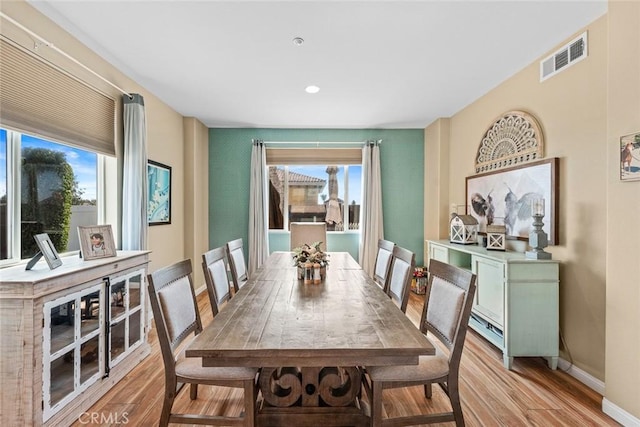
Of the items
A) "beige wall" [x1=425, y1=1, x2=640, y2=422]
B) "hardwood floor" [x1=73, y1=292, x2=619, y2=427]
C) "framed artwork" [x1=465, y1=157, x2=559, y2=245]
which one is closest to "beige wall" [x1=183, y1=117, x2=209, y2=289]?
"hardwood floor" [x1=73, y1=292, x2=619, y2=427]

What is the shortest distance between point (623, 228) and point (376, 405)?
1792 millimetres

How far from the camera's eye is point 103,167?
278 centimetres

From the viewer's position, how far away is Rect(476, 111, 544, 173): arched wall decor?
2.72m

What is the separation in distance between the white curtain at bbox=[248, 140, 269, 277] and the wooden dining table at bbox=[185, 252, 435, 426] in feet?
8.63

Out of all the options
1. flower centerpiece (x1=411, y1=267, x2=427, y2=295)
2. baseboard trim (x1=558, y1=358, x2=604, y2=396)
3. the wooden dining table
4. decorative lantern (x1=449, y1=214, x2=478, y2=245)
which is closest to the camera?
the wooden dining table

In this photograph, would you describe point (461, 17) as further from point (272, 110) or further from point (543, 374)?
point (543, 374)

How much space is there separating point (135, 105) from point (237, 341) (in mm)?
2653

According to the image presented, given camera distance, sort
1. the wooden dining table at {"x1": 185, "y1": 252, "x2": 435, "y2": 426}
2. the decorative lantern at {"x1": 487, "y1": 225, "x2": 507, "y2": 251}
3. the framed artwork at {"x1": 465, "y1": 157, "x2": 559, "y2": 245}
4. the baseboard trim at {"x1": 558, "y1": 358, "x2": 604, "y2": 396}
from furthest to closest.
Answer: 1. the decorative lantern at {"x1": 487, "y1": 225, "x2": 507, "y2": 251}
2. the framed artwork at {"x1": 465, "y1": 157, "x2": 559, "y2": 245}
3. the baseboard trim at {"x1": 558, "y1": 358, "x2": 604, "y2": 396}
4. the wooden dining table at {"x1": 185, "y1": 252, "x2": 435, "y2": 426}

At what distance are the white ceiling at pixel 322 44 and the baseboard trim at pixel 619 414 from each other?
102 inches

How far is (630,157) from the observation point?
177cm

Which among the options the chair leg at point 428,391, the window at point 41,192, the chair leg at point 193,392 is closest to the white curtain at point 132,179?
the window at point 41,192

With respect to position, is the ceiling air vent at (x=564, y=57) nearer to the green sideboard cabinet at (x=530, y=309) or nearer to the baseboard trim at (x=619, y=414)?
the green sideboard cabinet at (x=530, y=309)

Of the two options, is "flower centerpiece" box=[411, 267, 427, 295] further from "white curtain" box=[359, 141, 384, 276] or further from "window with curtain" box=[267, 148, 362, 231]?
"window with curtain" box=[267, 148, 362, 231]

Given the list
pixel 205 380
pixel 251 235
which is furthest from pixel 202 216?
pixel 205 380
